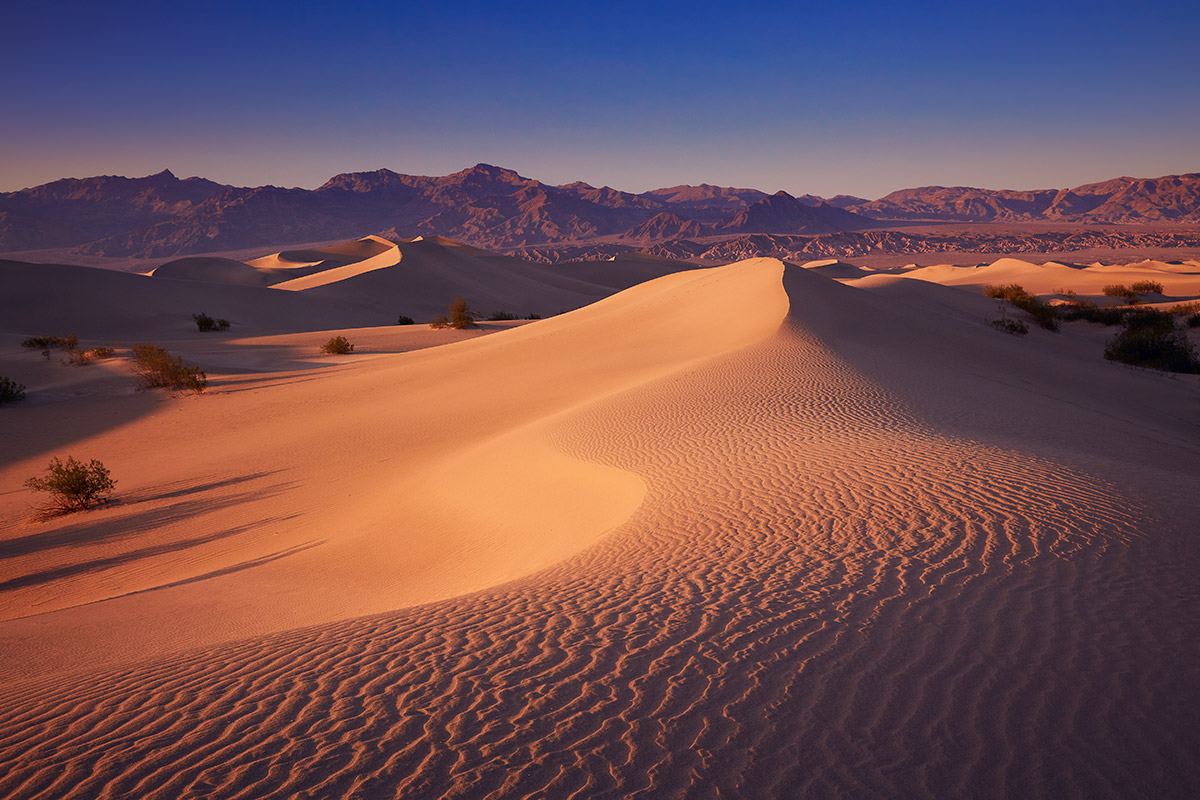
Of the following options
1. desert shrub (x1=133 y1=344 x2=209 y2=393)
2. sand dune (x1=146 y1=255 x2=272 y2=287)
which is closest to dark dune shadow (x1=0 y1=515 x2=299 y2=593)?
desert shrub (x1=133 y1=344 x2=209 y2=393)

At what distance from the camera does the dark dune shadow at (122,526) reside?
352 inches

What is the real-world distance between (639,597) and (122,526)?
826cm

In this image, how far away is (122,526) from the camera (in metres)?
9.48

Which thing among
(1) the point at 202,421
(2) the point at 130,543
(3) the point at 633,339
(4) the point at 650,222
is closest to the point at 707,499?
(2) the point at 130,543

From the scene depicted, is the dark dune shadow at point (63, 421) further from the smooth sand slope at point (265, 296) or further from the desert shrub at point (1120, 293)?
the desert shrub at point (1120, 293)

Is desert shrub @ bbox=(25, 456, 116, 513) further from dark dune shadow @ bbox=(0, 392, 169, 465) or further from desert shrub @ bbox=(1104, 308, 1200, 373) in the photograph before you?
desert shrub @ bbox=(1104, 308, 1200, 373)

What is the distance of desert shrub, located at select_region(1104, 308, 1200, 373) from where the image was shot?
66.0ft

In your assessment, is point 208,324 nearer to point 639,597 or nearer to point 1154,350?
point 639,597

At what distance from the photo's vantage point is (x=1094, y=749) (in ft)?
9.75

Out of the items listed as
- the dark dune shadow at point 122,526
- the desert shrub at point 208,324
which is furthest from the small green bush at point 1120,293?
the desert shrub at point 208,324

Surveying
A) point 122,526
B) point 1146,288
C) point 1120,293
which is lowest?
point 122,526

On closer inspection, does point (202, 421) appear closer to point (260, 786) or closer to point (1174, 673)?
point (260, 786)

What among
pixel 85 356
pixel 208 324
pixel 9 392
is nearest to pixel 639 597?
pixel 9 392

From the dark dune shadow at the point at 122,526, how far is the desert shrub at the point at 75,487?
0.46 meters
